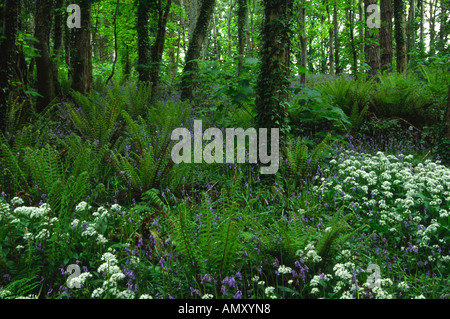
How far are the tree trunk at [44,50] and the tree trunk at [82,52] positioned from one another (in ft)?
2.04

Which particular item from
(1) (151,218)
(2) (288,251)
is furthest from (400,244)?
(1) (151,218)

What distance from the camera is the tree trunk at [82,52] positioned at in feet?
22.7

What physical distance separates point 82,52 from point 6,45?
3.06 m

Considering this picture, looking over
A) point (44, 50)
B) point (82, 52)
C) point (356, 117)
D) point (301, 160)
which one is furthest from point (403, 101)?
point (44, 50)

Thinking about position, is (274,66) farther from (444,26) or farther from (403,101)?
(444,26)

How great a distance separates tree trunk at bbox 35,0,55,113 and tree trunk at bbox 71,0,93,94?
62 cm

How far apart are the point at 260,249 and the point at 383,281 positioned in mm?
840

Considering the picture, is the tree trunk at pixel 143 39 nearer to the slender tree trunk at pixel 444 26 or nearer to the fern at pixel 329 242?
the fern at pixel 329 242

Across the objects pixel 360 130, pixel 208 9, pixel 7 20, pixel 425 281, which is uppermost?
pixel 208 9

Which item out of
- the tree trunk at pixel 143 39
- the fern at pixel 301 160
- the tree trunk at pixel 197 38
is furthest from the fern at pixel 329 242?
the tree trunk at pixel 143 39

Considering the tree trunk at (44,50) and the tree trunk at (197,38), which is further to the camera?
the tree trunk at (197,38)

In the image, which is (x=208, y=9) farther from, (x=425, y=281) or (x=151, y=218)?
(x=425, y=281)

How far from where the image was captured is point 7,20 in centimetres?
395

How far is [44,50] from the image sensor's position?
632cm
